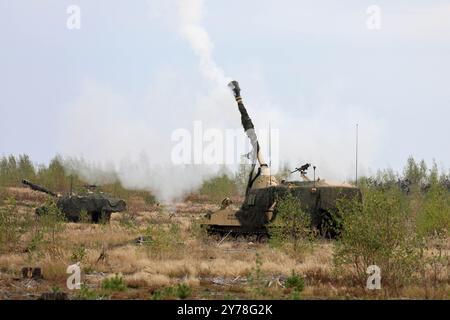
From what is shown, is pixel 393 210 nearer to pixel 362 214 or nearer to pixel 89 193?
pixel 362 214

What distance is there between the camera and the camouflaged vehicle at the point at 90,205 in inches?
1676

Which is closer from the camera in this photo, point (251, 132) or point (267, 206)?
point (267, 206)

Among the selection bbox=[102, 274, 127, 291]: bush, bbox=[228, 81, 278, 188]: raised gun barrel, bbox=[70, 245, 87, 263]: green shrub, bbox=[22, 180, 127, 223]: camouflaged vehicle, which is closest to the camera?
bbox=[102, 274, 127, 291]: bush

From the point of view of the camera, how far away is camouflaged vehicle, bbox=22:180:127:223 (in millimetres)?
42562

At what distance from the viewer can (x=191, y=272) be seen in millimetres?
20266

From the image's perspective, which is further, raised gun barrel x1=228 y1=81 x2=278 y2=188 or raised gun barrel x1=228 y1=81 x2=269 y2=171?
raised gun barrel x1=228 y1=81 x2=269 y2=171

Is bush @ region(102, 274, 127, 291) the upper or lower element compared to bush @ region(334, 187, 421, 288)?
lower

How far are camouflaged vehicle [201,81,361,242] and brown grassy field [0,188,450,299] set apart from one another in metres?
0.93

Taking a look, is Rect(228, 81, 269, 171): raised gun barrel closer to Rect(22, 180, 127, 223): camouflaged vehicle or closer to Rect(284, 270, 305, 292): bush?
Rect(22, 180, 127, 223): camouflaged vehicle

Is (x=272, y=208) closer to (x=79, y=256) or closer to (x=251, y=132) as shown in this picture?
(x=251, y=132)

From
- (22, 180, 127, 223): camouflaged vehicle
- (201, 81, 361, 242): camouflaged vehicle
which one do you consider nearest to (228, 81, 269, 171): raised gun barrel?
(201, 81, 361, 242): camouflaged vehicle

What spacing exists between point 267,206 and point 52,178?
5089cm

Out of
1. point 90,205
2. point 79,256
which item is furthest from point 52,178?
point 79,256

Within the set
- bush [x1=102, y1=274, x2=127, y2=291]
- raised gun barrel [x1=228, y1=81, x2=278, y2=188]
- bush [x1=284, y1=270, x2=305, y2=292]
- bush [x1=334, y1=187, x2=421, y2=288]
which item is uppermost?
raised gun barrel [x1=228, y1=81, x2=278, y2=188]
